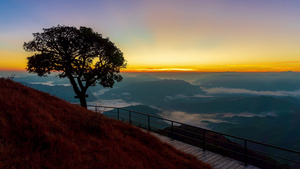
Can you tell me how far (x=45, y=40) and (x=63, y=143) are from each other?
1740 centimetres

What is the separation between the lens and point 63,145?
554cm

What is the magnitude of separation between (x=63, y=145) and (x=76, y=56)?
1625 cm

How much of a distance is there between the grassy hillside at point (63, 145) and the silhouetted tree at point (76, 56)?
1168 cm

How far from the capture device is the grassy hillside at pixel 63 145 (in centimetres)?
477

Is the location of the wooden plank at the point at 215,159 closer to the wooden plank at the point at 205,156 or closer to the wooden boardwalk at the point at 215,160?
the wooden boardwalk at the point at 215,160

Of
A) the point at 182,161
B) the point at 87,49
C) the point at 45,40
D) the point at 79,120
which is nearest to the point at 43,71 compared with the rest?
the point at 45,40

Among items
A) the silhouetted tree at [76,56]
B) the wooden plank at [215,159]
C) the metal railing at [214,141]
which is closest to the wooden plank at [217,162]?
the wooden plank at [215,159]

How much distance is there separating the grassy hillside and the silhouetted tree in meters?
11.7

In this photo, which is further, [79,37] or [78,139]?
[79,37]

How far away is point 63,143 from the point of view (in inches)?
222

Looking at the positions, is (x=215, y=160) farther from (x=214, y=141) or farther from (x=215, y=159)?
(x=214, y=141)

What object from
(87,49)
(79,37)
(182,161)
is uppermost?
(79,37)

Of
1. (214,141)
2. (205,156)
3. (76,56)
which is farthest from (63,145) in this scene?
(214,141)

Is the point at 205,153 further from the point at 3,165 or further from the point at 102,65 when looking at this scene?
the point at 102,65
